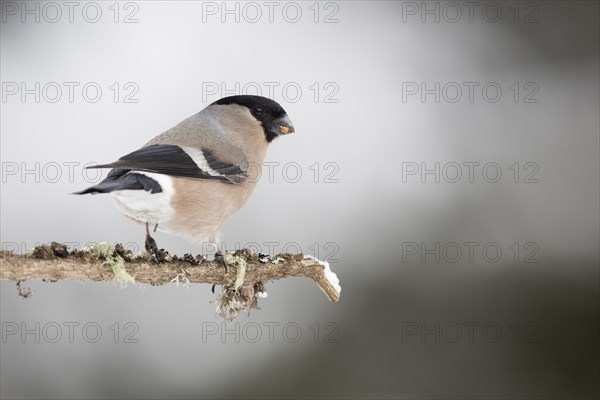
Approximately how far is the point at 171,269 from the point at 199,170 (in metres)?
0.50

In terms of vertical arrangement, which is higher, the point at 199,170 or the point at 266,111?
the point at 266,111

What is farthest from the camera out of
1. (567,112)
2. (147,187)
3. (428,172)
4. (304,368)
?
(567,112)

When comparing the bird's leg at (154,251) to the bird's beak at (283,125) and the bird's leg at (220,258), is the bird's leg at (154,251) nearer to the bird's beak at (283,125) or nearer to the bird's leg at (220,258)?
the bird's leg at (220,258)

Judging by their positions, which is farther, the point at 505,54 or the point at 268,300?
the point at 505,54

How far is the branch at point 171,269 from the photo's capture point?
186cm

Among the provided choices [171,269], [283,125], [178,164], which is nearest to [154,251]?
[171,269]

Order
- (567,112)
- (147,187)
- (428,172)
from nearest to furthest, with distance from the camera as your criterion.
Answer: (147,187) < (428,172) < (567,112)

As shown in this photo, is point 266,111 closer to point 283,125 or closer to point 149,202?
point 283,125

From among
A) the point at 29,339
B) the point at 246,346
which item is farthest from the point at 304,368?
the point at 29,339

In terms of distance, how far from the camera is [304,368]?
3.90 meters

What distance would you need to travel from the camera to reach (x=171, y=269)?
7.21ft

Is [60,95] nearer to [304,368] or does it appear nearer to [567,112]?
[304,368]

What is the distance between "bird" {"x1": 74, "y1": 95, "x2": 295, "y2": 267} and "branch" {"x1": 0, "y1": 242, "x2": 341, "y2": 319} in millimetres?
82

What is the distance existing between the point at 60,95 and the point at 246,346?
175 centimetres
